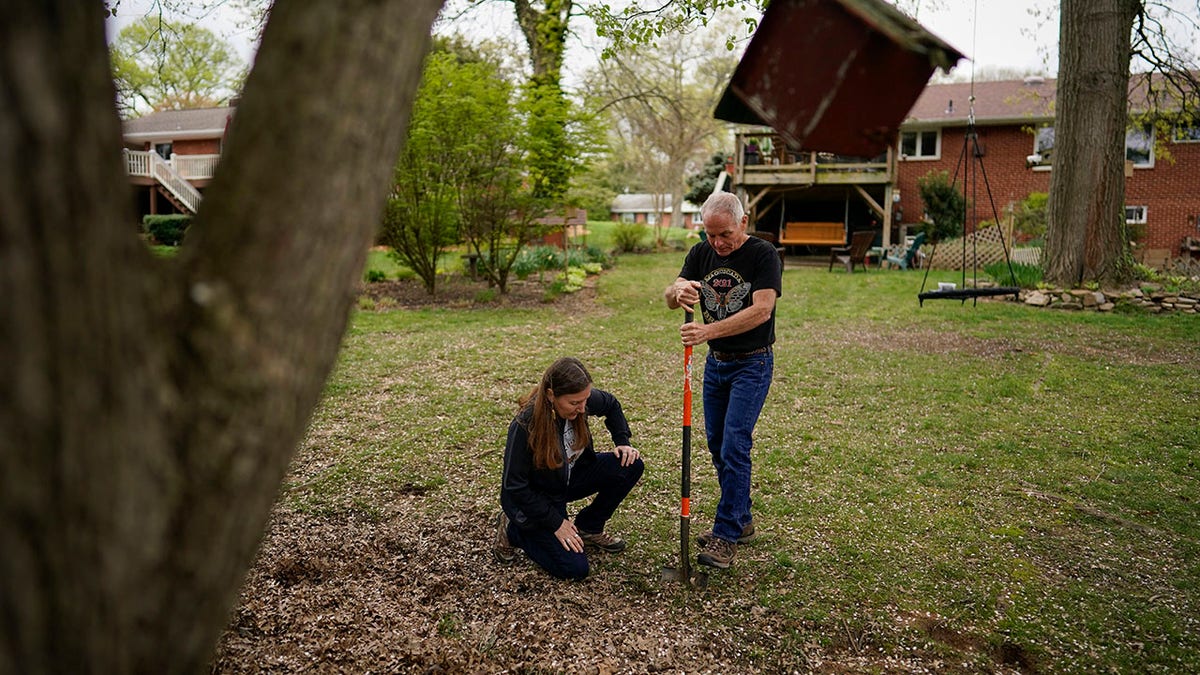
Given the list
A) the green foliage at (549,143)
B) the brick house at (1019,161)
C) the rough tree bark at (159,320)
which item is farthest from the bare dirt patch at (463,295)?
the brick house at (1019,161)

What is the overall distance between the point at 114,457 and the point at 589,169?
12399mm

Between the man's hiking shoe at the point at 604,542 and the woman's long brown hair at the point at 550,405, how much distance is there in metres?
0.63

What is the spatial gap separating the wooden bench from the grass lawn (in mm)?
12908

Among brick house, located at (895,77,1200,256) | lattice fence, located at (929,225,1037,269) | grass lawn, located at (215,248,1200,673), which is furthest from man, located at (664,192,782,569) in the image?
brick house, located at (895,77,1200,256)

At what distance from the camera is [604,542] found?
175 inches

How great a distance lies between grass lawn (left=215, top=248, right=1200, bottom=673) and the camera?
3.51 metres

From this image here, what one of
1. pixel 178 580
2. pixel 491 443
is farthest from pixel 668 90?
pixel 178 580

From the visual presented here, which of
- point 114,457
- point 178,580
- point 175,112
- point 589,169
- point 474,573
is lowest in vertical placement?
point 474,573

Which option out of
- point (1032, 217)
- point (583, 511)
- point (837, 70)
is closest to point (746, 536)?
point (583, 511)

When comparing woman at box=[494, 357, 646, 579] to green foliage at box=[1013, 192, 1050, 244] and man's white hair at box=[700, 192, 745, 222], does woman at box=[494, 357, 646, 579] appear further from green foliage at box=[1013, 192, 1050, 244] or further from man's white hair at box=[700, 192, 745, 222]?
green foliage at box=[1013, 192, 1050, 244]

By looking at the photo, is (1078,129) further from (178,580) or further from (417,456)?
(178,580)

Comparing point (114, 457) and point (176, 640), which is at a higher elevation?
point (114, 457)

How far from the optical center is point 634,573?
4.21 m

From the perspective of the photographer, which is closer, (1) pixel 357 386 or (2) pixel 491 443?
(2) pixel 491 443
